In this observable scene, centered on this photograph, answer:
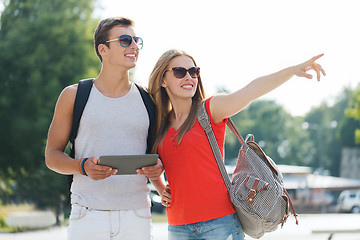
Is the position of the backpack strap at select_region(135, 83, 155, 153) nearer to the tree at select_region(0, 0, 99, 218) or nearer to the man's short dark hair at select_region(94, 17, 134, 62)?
the man's short dark hair at select_region(94, 17, 134, 62)

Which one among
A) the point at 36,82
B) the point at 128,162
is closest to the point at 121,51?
the point at 128,162

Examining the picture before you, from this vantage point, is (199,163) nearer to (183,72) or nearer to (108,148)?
(108,148)

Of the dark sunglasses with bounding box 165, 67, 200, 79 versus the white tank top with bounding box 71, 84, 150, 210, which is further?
the dark sunglasses with bounding box 165, 67, 200, 79

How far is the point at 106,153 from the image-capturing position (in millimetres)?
3234

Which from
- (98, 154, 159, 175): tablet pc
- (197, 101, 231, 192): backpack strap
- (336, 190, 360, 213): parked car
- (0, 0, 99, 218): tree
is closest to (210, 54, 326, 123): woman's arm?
(197, 101, 231, 192): backpack strap

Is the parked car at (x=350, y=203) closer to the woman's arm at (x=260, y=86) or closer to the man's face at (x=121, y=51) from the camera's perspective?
the woman's arm at (x=260, y=86)

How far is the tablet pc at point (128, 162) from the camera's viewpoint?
2879 mm

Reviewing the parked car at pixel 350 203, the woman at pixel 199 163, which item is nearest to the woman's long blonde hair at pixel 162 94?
the woman at pixel 199 163

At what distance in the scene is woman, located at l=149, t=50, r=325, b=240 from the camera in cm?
319

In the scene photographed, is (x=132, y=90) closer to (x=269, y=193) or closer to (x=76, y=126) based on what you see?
(x=76, y=126)

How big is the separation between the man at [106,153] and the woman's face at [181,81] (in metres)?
0.33

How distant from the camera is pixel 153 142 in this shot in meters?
3.50

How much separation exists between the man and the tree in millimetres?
20357

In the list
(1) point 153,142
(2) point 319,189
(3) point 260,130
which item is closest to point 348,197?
(2) point 319,189
